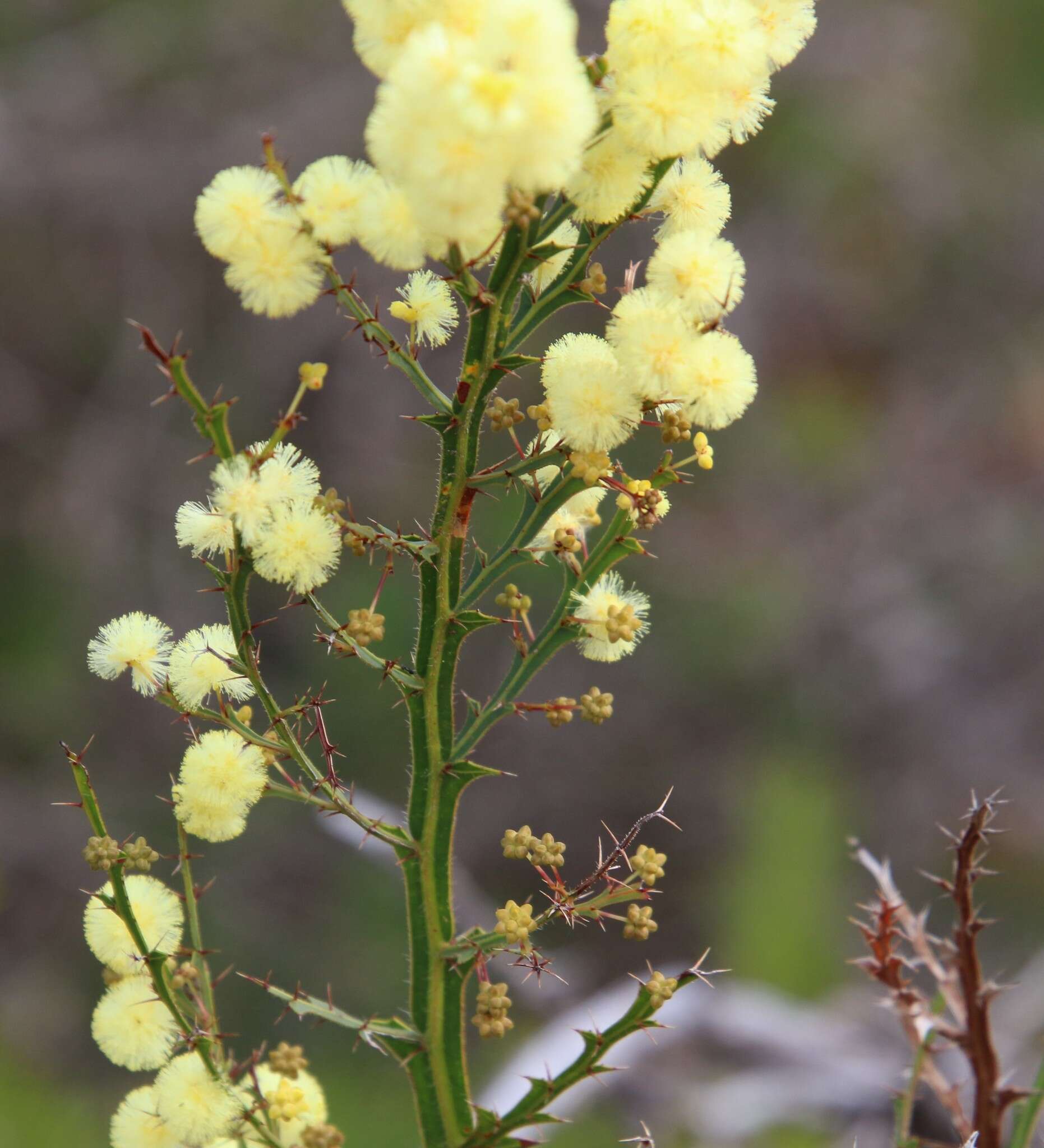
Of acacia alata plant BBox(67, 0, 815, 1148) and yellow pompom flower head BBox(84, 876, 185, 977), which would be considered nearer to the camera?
acacia alata plant BBox(67, 0, 815, 1148)

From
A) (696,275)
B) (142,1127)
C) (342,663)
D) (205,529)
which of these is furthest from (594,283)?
(342,663)

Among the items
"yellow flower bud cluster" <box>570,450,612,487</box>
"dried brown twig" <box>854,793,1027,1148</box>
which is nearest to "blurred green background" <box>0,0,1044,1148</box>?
"dried brown twig" <box>854,793,1027,1148</box>

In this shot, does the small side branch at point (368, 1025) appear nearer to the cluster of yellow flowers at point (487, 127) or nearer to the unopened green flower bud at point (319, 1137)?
the unopened green flower bud at point (319, 1137)

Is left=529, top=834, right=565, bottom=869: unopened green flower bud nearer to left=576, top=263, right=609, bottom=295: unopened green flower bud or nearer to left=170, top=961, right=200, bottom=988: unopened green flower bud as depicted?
left=170, top=961, right=200, bottom=988: unopened green flower bud

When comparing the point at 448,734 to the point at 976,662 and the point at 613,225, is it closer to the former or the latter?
the point at 613,225

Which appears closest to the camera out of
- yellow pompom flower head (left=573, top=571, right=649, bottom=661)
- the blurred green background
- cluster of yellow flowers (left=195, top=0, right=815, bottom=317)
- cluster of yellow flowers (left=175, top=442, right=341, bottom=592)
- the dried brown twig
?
cluster of yellow flowers (left=195, top=0, right=815, bottom=317)

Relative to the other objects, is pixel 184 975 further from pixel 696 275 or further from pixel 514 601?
pixel 696 275
